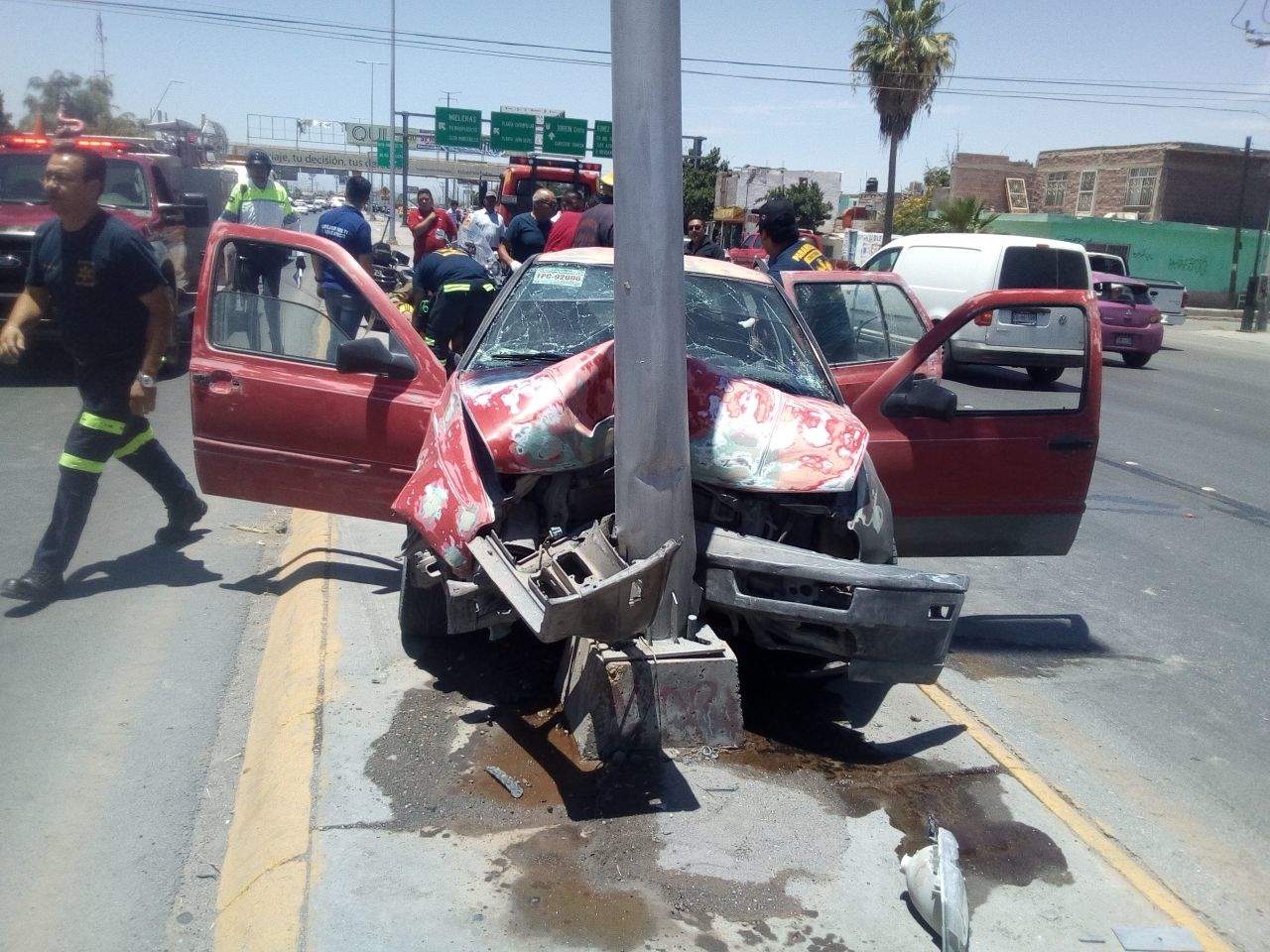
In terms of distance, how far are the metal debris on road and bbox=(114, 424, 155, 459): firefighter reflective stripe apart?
3.06 metres

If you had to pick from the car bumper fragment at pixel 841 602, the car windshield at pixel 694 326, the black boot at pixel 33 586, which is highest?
the car windshield at pixel 694 326

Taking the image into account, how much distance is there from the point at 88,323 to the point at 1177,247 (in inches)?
1518

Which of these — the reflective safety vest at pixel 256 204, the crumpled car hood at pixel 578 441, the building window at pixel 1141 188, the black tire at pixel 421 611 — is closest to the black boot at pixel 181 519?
the black tire at pixel 421 611

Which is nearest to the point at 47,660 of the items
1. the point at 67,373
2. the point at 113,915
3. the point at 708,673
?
the point at 113,915

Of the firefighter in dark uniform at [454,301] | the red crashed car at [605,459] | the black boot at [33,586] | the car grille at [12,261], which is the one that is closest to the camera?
the red crashed car at [605,459]

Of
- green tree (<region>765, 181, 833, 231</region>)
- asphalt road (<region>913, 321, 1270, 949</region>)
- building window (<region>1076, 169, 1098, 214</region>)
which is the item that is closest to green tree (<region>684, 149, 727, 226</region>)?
green tree (<region>765, 181, 833, 231</region>)

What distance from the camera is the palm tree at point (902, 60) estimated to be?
36.4m

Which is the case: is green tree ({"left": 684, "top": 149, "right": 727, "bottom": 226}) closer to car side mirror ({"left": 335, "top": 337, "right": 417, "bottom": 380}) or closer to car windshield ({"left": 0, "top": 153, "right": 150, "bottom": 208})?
car windshield ({"left": 0, "top": 153, "right": 150, "bottom": 208})

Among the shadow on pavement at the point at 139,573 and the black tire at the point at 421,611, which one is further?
the shadow on pavement at the point at 139,573

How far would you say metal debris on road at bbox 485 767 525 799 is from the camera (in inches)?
141

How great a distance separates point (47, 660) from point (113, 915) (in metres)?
1.91

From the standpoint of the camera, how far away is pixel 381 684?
436 centimetres

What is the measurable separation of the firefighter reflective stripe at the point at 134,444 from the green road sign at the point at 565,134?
38.5m

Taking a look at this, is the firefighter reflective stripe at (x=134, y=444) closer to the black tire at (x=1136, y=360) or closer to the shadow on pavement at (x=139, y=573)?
the shadow on pavement at (x=139, y=573)
